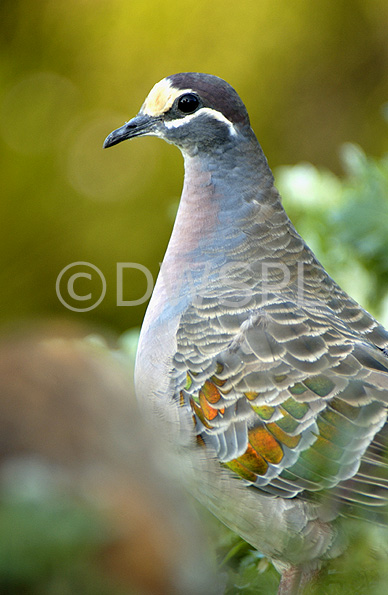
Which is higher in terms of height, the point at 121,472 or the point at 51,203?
the point at 51,203

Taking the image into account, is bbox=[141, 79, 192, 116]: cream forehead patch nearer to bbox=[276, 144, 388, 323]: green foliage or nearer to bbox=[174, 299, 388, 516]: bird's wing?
bbox=[174, 299, 388, 516]: bird's wing

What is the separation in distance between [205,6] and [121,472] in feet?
15.9

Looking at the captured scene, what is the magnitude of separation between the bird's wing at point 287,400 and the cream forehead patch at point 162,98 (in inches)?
29.5

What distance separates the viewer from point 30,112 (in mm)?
Result: 5172

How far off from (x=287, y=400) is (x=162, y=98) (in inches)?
42.1

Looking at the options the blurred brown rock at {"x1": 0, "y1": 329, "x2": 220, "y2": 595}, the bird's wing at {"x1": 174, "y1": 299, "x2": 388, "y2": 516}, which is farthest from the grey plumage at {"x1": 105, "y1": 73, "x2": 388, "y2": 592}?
the blurred brown rock at {"x1": 0, "y1": 329, "x2": 220, "y2": 595}

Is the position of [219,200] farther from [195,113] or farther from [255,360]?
[255,360]

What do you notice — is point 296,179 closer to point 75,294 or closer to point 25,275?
point 75,294

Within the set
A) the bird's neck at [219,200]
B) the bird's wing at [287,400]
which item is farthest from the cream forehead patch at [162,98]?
the bird's wing at [287,400]

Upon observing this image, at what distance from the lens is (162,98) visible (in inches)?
88.9

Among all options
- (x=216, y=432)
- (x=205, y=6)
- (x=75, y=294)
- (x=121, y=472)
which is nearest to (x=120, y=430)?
(x=121, y=472)

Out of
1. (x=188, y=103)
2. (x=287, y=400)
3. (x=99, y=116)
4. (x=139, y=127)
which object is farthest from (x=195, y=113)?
(x=99, y=116)

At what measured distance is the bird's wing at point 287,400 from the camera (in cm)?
174

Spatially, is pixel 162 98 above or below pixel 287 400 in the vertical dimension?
above
